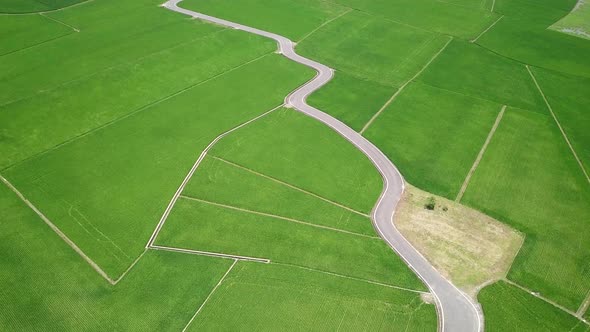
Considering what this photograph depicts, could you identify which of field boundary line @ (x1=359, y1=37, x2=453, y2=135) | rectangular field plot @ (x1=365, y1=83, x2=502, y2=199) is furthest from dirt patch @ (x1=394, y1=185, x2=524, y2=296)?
field boundary line @ (x1=359, y1=37, x2=453, y2=135)

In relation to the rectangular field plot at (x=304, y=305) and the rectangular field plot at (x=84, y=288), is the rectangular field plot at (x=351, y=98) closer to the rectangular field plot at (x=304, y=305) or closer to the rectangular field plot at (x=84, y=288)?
the rectangular field plot at (x=304, y=305)

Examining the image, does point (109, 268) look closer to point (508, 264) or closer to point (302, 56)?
point (508, 264)

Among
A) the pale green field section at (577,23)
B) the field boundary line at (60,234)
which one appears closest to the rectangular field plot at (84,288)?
the field boundary line at (60,234)

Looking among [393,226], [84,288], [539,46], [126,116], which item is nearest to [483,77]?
[539,46]

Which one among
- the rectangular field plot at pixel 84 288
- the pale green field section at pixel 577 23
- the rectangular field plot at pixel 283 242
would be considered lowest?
the rectangular field plot at pixel 84 288

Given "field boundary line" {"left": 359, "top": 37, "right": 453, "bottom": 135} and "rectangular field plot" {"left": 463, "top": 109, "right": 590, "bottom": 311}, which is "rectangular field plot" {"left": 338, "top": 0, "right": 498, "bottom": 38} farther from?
"rectangular field plot" {"left": 463, "top": 109, "right": 590, "bottom": 311}

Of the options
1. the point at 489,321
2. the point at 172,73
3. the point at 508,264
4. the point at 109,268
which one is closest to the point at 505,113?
the point at 508,264
